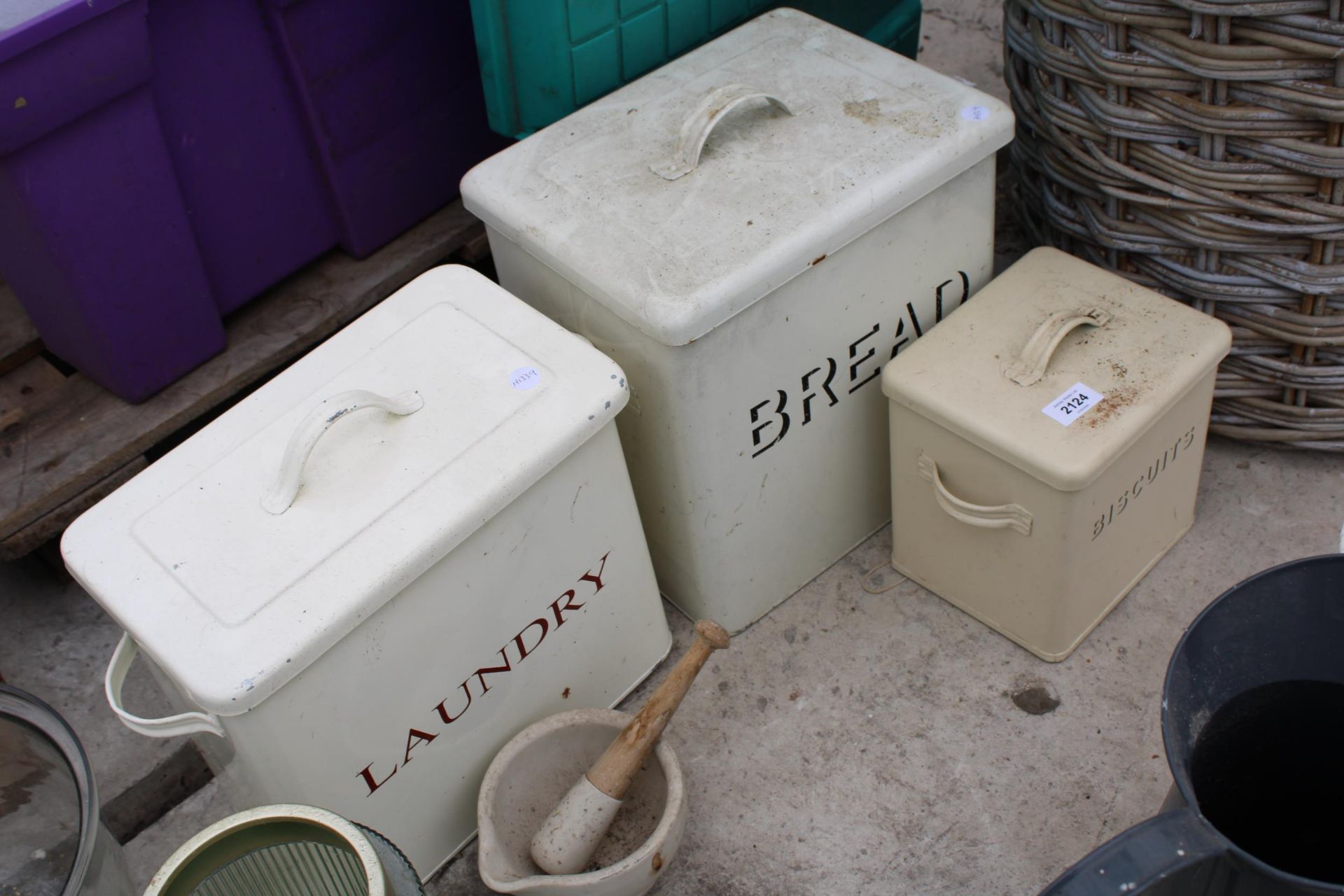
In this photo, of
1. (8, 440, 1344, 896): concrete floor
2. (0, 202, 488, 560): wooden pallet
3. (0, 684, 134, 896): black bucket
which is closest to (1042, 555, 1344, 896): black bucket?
(8, 440, 1344, 896): concrete floor

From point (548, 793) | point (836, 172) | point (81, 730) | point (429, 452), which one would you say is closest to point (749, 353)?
point (836, 172)

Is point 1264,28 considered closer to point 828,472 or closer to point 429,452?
point 828,472

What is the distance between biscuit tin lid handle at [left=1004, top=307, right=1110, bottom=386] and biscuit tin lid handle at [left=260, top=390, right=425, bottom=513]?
0.82 meters

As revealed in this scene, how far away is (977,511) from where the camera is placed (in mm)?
1699

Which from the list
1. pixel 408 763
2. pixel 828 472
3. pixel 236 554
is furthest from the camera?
pixel 828 472

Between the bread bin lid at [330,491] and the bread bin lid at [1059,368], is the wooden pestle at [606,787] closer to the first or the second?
the bread bin lid at [330,491]

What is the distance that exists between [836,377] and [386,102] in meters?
0.88

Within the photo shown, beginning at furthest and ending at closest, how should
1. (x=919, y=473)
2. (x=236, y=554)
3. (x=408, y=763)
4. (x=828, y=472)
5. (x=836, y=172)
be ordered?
(x=828, y=472), (x=919, y=473), (x=836, y=172), (x=408, y=763), (x=236, y=554)

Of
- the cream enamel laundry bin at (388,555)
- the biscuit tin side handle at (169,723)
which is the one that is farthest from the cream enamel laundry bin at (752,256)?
the biscuit tin side handle at (169,723)

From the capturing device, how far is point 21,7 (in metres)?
1.57

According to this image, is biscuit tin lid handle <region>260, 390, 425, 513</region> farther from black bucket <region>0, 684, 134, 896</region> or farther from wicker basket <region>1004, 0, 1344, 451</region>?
wicker basket <region>1004, 0, 1344, 451</region>

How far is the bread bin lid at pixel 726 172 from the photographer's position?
1571mm

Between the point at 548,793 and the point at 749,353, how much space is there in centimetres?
65

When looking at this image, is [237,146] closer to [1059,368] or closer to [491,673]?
[491,673]
